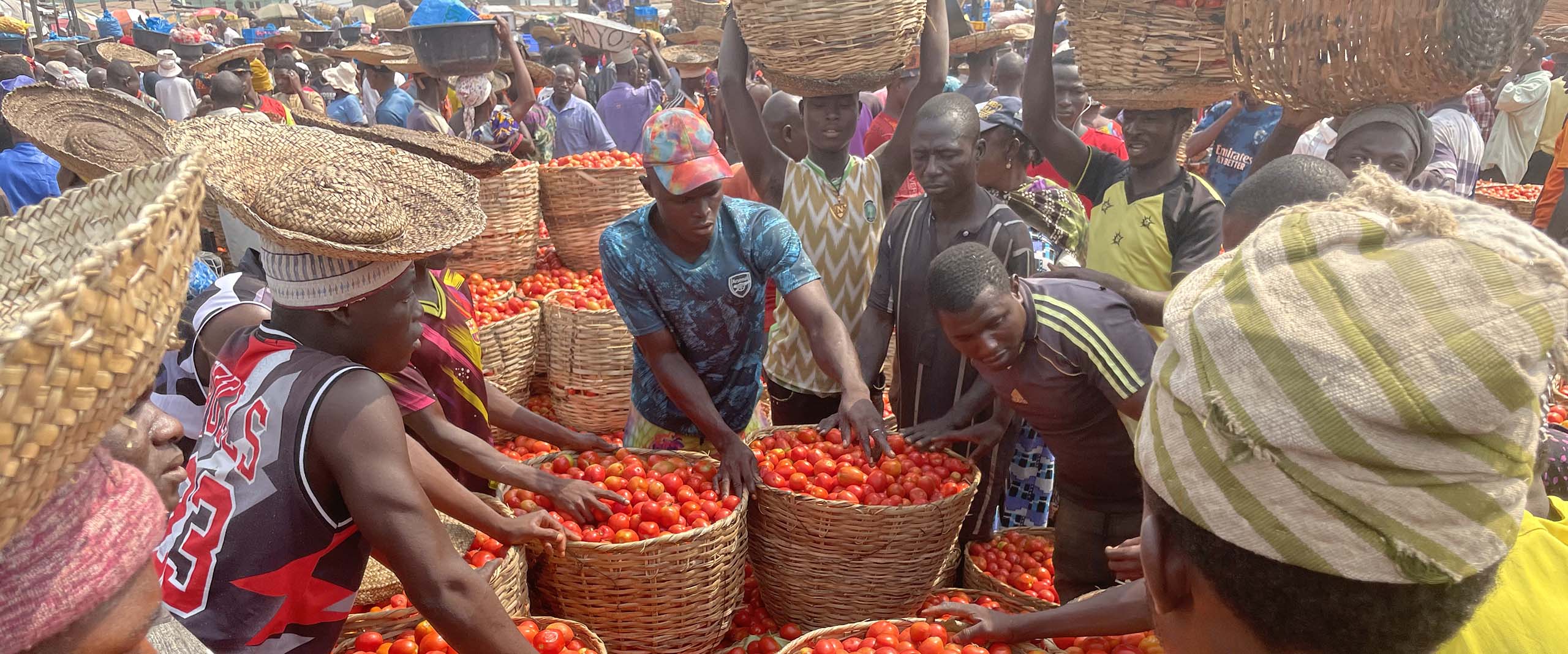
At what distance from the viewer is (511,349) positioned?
212 inches

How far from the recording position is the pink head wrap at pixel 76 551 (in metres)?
0.99

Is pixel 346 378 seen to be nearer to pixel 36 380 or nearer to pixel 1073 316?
pixel 36 380

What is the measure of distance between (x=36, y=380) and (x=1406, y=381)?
1.26m

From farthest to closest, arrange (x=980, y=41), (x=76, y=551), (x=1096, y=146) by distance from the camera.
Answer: (x=980, y=41) → (x=1096, y=146) → (x=76, y=551)

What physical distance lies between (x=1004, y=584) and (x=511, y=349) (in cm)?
337

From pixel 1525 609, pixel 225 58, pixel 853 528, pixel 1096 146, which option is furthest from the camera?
pixel 225 58

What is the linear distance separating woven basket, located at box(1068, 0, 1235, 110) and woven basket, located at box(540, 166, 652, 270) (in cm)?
352

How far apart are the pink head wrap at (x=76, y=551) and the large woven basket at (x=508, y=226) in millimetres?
4962

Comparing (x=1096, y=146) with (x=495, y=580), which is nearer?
(x=495, y=580)

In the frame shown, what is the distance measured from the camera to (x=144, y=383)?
37.9 inches

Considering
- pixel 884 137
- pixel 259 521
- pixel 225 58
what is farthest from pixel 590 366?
pixel 225 58

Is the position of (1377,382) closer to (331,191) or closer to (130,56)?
(331,191)

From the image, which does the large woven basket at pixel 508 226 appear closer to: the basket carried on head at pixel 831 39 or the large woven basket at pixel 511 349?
the large woven basket at pixel 511 349

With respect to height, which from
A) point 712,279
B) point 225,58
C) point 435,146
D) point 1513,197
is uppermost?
point 435,146
